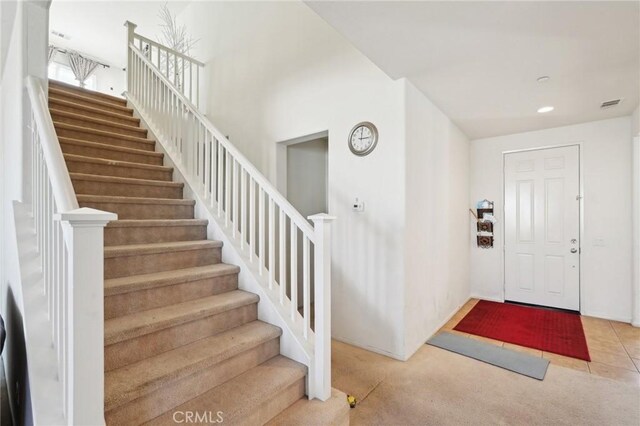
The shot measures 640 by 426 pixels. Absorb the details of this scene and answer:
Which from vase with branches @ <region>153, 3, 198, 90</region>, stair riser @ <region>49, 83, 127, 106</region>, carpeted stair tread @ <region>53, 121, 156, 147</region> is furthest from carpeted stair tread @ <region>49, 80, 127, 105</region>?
vase with branches @ <region>153, 3, 198, 90</region>

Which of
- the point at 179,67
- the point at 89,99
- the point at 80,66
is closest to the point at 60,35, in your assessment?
the point at 80,66

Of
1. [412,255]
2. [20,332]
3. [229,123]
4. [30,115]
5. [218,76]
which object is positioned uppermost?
[218,76]

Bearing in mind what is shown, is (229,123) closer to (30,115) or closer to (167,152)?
(167,152)

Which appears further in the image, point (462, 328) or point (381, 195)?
point (462, 328)

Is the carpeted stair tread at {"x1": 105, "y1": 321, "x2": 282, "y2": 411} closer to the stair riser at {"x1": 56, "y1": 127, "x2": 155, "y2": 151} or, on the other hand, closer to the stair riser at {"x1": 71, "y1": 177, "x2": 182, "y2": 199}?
the stair riser at {"x1": 71, "y1": 177, "x2": 182, "y2": 199}

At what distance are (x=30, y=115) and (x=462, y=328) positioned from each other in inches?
165

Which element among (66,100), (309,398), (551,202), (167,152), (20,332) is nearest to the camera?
(20,332)

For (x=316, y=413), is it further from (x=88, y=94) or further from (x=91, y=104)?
(x=88, y=94)

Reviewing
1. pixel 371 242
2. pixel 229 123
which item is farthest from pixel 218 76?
pixel 371 242

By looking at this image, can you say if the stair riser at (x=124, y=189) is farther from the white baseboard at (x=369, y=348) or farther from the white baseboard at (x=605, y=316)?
the white baseboard at (x=605, y=316)

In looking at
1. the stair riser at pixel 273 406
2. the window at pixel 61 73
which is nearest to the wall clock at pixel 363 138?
the stair riser at pixel 273 406

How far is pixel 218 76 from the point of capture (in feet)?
15.1

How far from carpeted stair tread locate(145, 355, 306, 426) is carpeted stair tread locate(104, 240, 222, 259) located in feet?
3.30

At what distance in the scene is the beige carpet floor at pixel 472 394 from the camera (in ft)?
6.38
